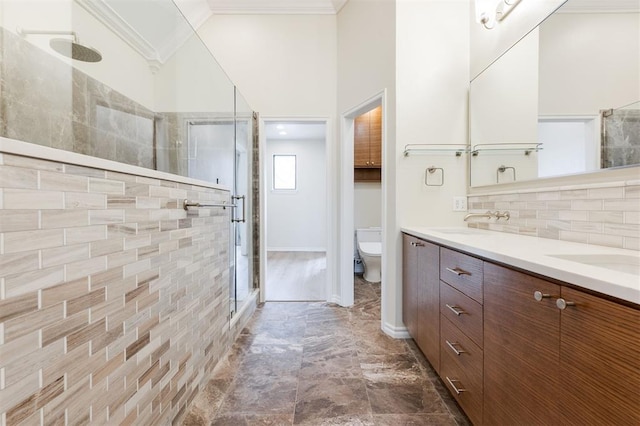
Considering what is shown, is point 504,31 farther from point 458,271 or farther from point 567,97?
point 458,271

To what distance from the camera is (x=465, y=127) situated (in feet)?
6.81

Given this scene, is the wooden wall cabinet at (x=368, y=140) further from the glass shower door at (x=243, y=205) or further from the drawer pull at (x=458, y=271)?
the drawer pull at (x=458, y=271)

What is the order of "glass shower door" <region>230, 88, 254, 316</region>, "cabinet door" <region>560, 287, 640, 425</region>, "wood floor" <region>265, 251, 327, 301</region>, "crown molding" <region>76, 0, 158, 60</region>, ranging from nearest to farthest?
"cabinet door" <region>560, 287, 640, 425</region> → "crown molding" <region>76, 0, 158, 60</region> → "glass shower door" <region>230, 88, 254, 316</region> → "wood floor" <region>265, 251, 327, 301</region>

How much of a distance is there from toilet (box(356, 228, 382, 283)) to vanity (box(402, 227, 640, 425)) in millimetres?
1913

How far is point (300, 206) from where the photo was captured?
5.64m

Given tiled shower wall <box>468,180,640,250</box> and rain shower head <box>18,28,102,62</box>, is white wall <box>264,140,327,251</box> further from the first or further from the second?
tiled shower wall <box>468,180,640,250</box>

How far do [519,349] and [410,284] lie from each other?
1067 millimetres

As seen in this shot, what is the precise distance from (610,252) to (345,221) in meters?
1.84

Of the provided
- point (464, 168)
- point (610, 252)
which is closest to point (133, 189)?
point (610, 252)

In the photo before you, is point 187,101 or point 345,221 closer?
point 187,101

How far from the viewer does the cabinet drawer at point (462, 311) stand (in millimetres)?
1059

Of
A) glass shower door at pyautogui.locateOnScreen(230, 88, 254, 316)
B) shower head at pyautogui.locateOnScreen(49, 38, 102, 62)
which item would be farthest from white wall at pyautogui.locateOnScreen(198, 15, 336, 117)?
shower head at pyautogui.locateOnScreen(49, 38, 102, 62)

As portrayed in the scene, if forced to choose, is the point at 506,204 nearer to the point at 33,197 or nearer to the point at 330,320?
the point at 330,320

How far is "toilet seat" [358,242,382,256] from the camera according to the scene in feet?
10.9
